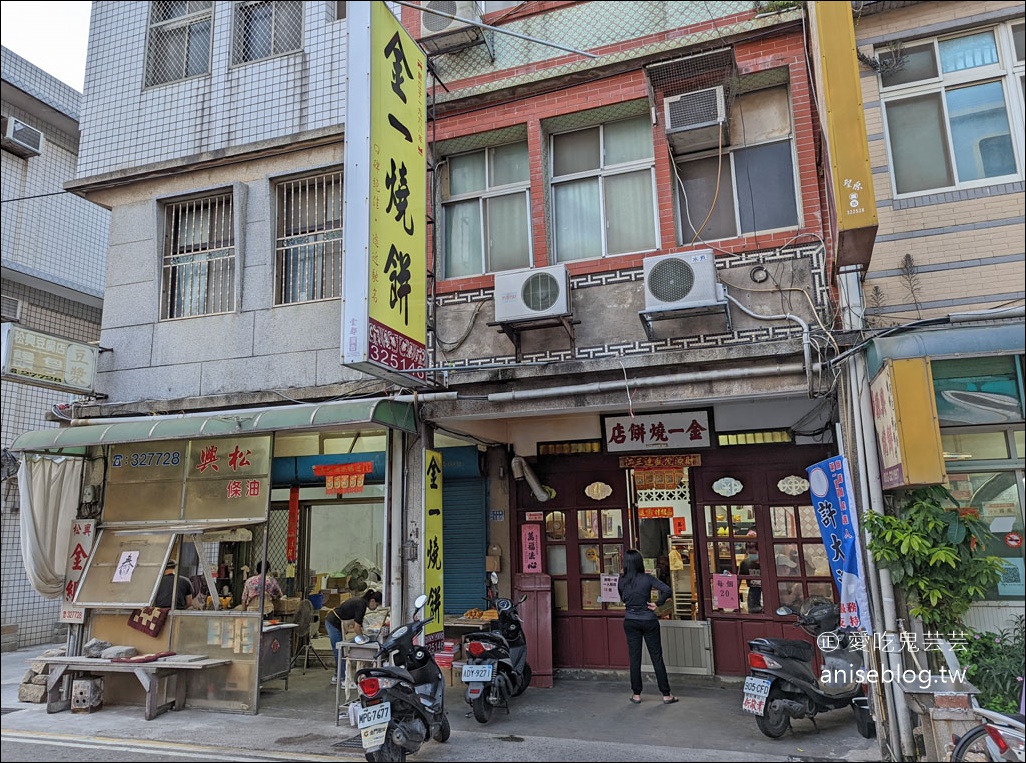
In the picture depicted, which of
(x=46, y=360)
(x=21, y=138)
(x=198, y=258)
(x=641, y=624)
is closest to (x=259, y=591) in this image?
(x=46, y=360)

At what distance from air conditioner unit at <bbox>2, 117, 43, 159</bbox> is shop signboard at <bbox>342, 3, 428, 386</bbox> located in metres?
10.3

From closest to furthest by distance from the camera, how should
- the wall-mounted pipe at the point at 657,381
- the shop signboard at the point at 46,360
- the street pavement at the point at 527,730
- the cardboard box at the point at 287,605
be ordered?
the street pavement at the point at 527,730
the wall-mounted pipe at the point at 657,381
the shop signboard at the point at 46,360
the cardboard box at the point at 287,605

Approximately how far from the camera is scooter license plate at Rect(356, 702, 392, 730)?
6.49 metres

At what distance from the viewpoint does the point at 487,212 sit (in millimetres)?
10109

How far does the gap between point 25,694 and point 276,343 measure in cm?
588

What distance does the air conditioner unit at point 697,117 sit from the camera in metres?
8.52

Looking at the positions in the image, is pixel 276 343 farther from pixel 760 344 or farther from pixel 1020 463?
pixel 1020 463

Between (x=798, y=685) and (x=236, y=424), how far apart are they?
718 centimetres

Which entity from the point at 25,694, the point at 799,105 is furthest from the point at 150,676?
the point at 799,105

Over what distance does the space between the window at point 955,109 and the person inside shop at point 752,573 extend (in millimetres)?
5106

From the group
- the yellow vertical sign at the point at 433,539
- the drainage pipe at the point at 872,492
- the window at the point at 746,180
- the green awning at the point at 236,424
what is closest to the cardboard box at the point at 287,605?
the green awning at the point at 236,424

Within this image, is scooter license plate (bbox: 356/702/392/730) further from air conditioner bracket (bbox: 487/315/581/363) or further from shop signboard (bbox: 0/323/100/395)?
shop signboard (bbox: 0/323/100/395)

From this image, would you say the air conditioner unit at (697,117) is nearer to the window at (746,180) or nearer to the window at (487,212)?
A: the window at (746,180)

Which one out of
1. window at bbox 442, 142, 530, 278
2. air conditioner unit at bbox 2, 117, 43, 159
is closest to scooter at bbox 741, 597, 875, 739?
window at bbox 442, 142, 530, 278
